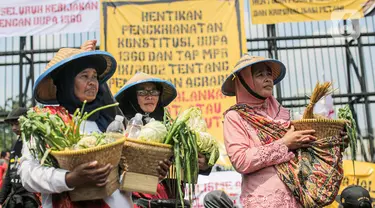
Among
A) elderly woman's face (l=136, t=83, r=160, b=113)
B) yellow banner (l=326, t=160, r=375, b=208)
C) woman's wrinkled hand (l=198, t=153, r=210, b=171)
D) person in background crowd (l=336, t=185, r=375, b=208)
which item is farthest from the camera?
yellow banner (l=326, t=160, r=375, b=208)

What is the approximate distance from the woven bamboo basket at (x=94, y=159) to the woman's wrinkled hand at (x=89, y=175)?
0.02m

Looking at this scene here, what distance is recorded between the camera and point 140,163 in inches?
85.0

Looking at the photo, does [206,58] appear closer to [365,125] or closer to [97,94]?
[365,125]

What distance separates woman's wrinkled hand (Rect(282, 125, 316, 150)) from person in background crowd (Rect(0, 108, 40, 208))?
3.18 metres

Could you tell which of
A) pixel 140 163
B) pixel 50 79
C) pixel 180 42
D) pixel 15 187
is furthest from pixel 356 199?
pixel 180 42

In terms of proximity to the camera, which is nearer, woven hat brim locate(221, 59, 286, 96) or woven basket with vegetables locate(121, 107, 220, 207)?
woven basket with vegetables locate(121, 107, 220, 207)

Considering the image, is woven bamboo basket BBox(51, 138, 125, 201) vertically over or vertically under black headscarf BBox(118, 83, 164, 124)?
under

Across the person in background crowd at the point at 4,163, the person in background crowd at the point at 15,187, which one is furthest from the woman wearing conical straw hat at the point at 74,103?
the person in background crowd at the point at 4,163

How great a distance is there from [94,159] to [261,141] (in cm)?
125

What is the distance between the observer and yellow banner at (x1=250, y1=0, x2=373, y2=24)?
761cm

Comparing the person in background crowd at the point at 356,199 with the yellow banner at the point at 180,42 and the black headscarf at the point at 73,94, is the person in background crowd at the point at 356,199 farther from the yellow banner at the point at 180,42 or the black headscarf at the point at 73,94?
the yellow banner at the point at 180,42

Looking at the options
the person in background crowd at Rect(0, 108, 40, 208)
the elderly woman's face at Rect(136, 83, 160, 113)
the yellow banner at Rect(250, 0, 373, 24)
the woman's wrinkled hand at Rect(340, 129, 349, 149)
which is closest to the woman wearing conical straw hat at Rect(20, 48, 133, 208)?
the elderly woman's face at Rect(136, 83, 160, 113)

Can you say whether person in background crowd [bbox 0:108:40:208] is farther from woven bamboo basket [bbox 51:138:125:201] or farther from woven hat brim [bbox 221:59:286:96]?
woven bamboo basket [bbox 51:138:125:201]

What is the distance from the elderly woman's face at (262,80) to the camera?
9.82 feet
